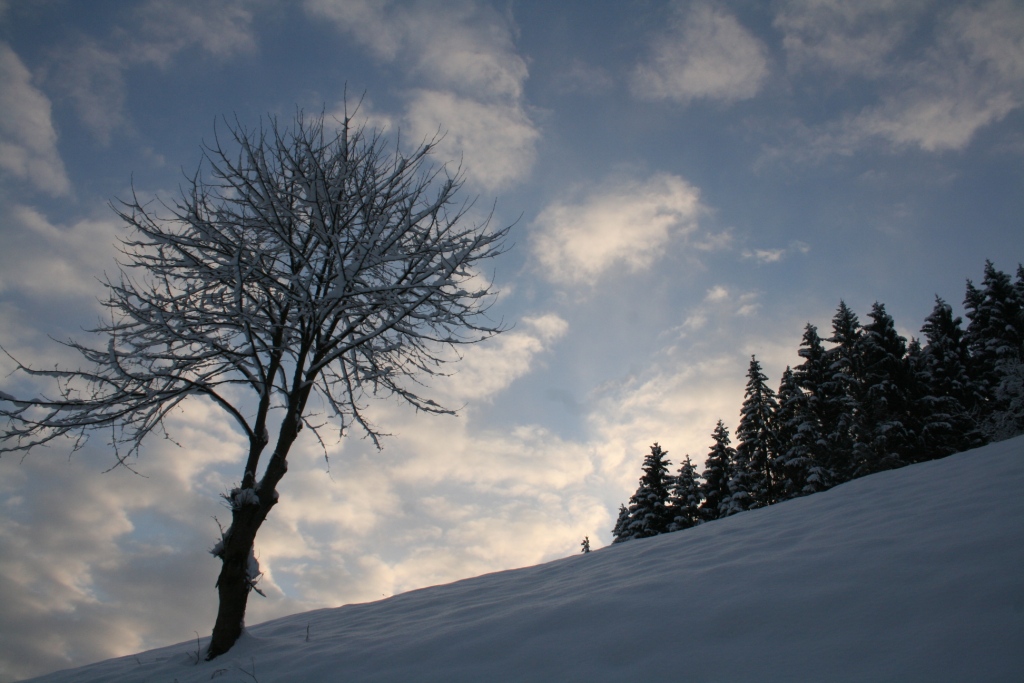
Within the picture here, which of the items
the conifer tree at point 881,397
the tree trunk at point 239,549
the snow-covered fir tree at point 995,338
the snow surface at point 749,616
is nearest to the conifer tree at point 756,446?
the conifer tree at point 881,397

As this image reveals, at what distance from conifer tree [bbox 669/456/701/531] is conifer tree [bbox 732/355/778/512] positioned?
124 inches

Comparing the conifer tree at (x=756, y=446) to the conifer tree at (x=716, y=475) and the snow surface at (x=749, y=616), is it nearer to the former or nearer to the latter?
the conifer tree at (x=716, y=475)

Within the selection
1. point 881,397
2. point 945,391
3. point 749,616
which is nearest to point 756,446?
A: point 881,397

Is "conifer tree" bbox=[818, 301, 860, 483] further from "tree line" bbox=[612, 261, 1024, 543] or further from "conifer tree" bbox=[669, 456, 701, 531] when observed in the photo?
"conifer tree" bbox=[669, 456, 701, 531]

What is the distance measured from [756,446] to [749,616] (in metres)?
27.1

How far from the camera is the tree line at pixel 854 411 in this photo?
2350 centimetres

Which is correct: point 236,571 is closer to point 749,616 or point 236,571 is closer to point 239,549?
point 239,549

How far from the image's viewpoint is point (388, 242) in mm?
5875

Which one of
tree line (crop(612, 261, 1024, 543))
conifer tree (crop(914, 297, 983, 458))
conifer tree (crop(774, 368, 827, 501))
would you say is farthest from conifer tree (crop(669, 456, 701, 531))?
conifer tree (crop(914, 297, 983, 458))

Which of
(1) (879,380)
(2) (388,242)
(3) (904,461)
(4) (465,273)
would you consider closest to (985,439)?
(3) (904,461)

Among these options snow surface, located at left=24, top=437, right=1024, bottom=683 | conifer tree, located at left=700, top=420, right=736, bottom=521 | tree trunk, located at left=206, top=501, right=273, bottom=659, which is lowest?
snow surface, located at left=24, top=437, right=1024, bottom=683

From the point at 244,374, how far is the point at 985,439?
26.5 m

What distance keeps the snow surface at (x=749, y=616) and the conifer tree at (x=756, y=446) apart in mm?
21447

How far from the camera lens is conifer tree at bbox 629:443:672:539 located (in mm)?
28672
